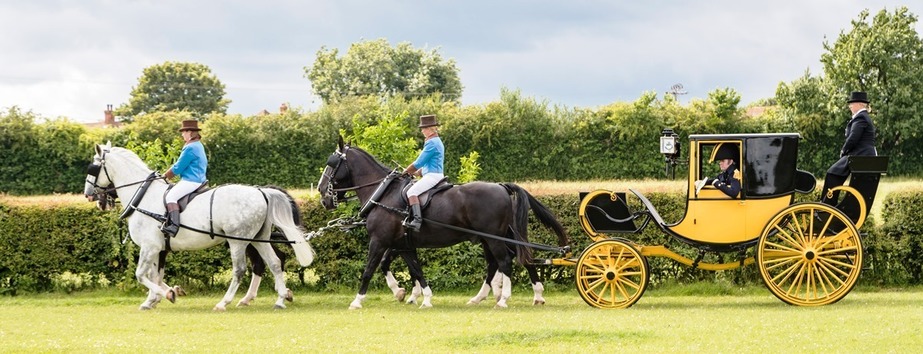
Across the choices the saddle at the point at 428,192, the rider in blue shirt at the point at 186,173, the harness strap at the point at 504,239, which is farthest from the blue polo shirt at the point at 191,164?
the harness strap at the point at 504,239

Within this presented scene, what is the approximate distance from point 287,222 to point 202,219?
1086 millimetres

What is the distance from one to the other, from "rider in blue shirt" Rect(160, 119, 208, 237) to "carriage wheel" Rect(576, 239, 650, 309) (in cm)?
504

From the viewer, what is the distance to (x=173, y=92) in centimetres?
7362

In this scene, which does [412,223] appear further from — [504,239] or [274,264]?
[274,264]

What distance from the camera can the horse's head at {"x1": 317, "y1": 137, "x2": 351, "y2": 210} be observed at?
49.3 feet

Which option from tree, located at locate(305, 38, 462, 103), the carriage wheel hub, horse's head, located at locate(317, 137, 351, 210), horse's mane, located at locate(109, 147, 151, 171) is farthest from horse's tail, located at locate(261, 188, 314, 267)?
tree, located at locate(305, 38, 462, 103)

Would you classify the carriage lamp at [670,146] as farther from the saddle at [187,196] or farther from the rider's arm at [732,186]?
the saddle at [187,196]

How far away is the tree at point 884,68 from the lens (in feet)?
145

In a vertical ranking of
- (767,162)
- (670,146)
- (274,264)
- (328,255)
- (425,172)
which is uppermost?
(670,146)

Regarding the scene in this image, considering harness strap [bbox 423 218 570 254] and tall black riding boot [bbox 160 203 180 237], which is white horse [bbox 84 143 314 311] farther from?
harness strap [bbox 423 218 570 254]

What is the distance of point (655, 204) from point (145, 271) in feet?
23.3

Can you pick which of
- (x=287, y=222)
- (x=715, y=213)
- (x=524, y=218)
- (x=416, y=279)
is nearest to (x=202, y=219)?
(x=287, y=222)

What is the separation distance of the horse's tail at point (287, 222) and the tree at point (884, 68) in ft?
108

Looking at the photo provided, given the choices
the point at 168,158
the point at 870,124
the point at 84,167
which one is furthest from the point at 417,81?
the point at 870,124
